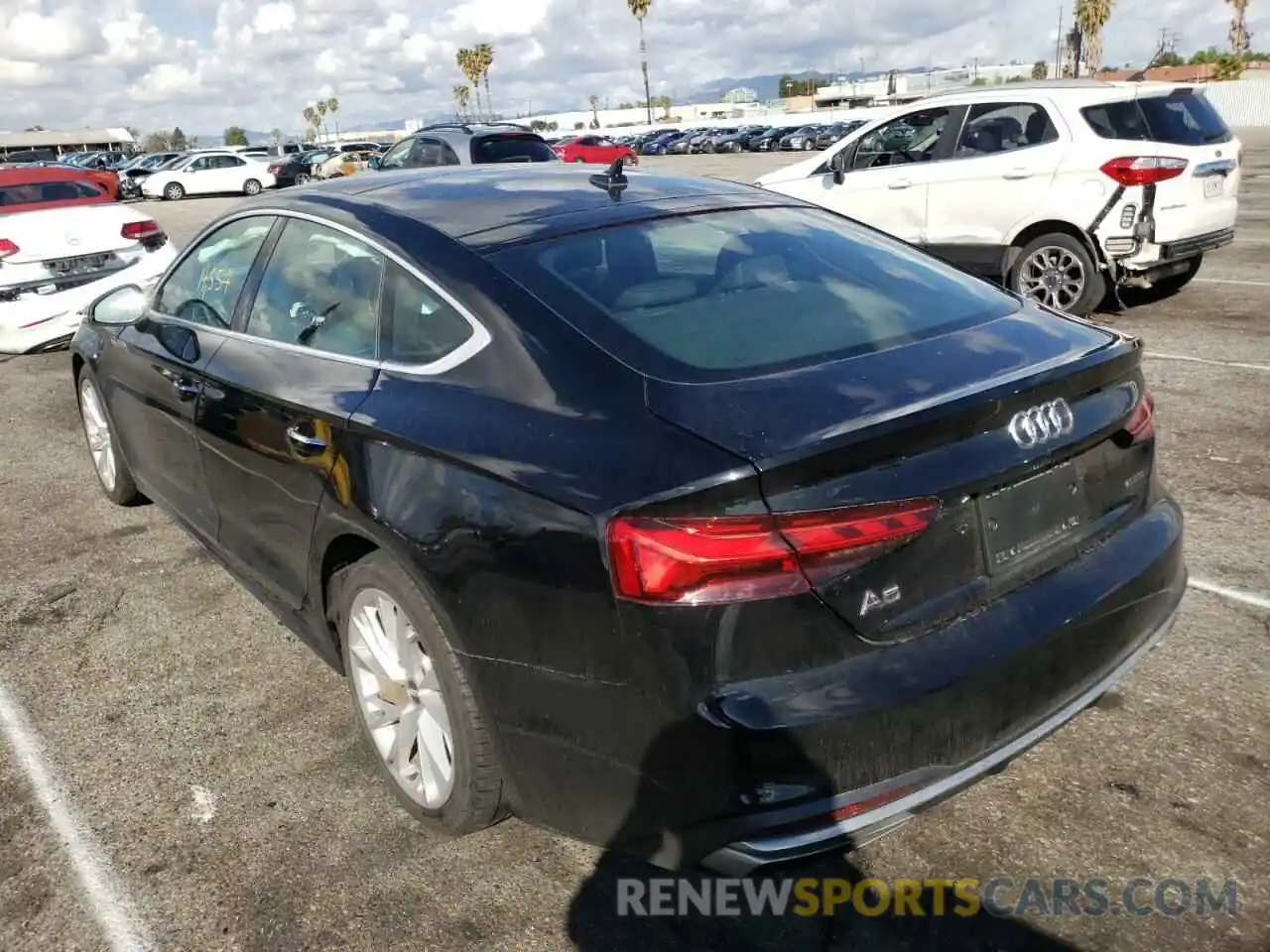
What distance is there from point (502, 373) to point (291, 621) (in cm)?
135

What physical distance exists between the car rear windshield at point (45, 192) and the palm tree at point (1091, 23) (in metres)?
66.2

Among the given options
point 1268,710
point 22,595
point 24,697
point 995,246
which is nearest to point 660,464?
point 1268,710

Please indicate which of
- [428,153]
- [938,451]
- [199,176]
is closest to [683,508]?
[938,451]

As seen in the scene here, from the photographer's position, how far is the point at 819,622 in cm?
209

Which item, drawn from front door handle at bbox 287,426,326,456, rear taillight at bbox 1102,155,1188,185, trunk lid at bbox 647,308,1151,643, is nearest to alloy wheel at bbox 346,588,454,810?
front door handle at bbox 287,426,326,456

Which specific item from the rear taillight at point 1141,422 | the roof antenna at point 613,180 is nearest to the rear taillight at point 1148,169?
the roof antenna at point 613,180

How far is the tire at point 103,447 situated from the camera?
16.6 ft

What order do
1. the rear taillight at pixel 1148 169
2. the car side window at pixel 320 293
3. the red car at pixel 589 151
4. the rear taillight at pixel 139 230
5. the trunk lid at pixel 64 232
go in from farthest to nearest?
the red car at pixel 589 151, the rear taillight at pixel 139 230, the trunk lid at pixel 64 232, the rear taillight at pixel 1148 169, the car side window at pixel 320 293

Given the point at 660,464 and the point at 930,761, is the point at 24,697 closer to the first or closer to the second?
the point at 660,464

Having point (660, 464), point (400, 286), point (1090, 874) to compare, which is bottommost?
point (1090, 874)

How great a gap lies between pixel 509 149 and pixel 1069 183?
10065 millimetres

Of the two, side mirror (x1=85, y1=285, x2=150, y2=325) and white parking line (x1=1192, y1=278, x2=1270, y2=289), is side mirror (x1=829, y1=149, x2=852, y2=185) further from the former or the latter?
side mirror (x1=85, y1=285, x2=150, y2=325)

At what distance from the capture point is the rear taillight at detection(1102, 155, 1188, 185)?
7895 millimetres

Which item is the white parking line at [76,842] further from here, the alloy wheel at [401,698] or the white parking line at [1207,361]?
the white parking line at [1207,361]
